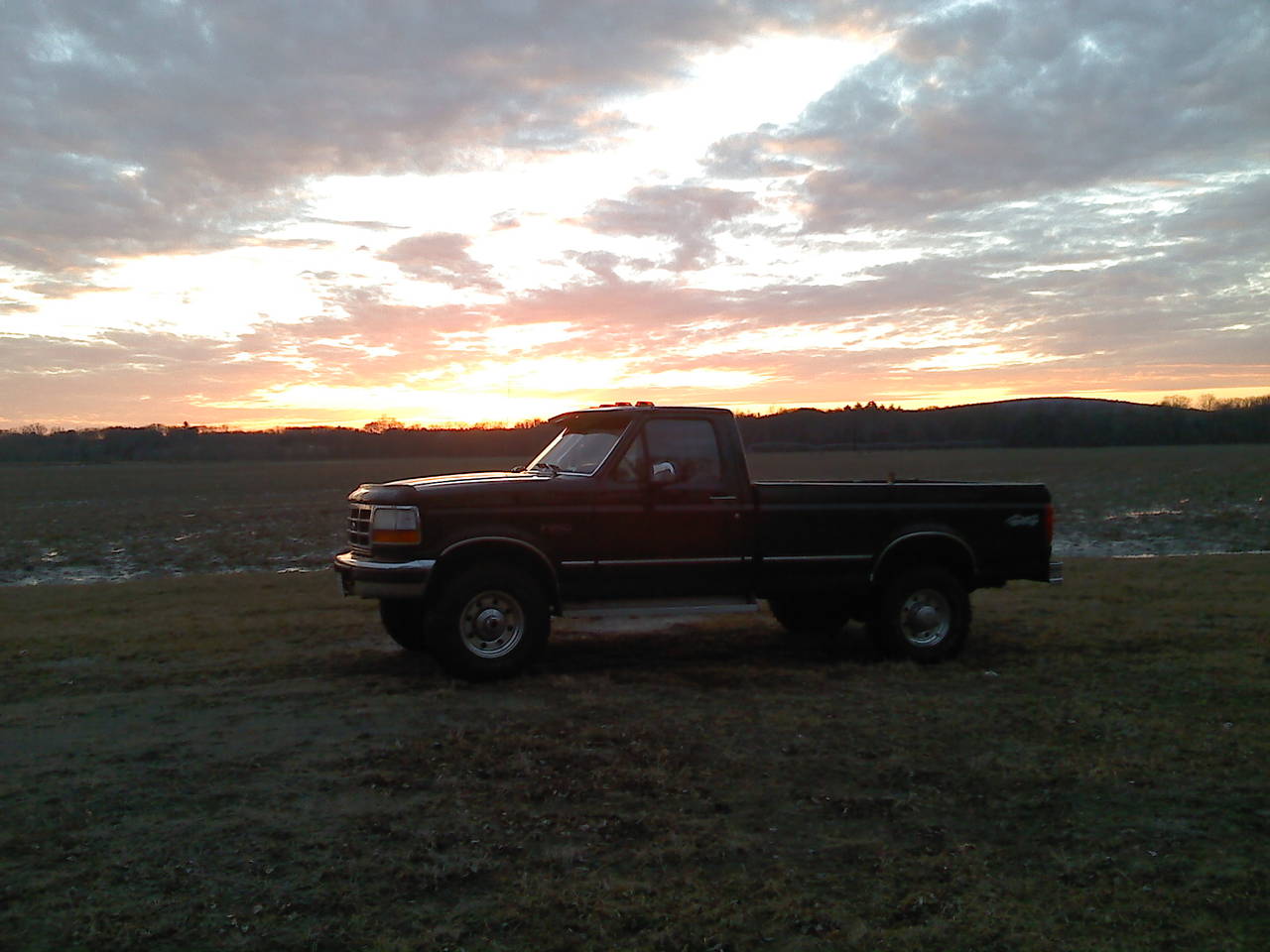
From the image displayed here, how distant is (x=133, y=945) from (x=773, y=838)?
100 inches

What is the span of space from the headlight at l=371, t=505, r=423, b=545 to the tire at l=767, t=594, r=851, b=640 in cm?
352

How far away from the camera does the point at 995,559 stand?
8781 millimetres

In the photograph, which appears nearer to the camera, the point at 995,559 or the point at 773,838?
the point at 773,838

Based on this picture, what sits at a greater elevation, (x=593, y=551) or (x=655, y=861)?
(x=593, y=551)

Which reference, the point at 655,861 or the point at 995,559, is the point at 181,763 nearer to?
the point at 655,861

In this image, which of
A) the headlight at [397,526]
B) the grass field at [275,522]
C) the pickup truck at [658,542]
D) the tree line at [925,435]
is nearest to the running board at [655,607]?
the pickup truck at [658,542]

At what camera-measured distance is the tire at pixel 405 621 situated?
27.8 feet

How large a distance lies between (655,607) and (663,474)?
1.04 meters

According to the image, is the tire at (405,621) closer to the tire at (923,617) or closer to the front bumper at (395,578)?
the front bumper at (395,578)

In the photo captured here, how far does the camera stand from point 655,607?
315 inches

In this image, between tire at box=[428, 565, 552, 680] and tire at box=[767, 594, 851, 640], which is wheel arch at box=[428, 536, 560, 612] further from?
tire at box=[767, 594, 851, 640]

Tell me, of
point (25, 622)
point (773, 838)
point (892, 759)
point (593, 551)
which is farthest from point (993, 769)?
point (25, 622)

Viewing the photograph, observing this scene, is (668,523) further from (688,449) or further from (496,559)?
(496,559)

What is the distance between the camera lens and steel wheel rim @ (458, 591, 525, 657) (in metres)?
7.58
